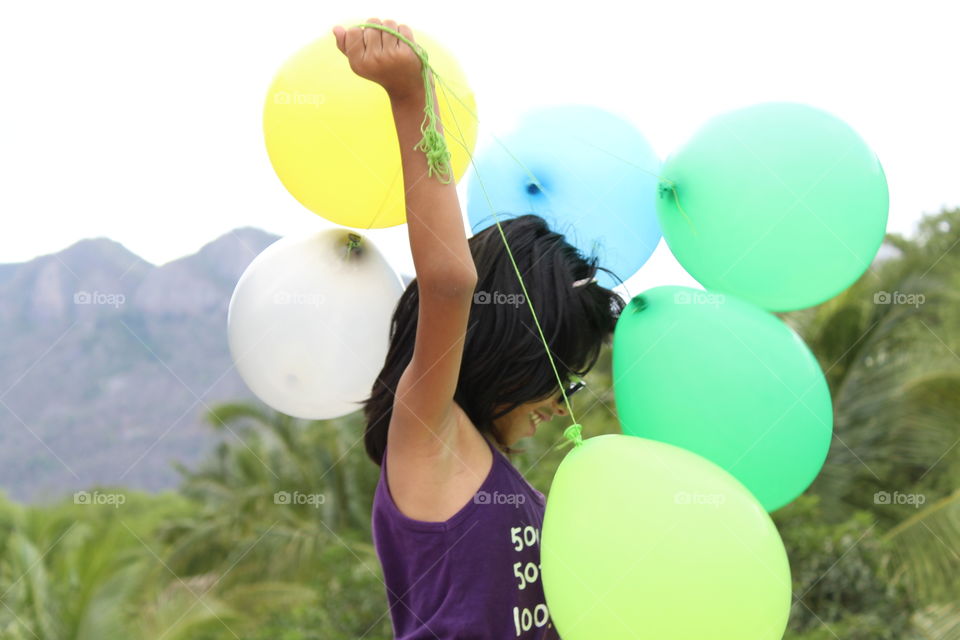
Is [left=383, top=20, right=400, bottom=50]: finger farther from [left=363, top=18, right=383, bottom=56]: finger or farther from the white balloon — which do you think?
the white balloon

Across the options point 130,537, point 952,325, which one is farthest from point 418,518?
point 952,325

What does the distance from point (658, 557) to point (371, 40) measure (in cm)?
75

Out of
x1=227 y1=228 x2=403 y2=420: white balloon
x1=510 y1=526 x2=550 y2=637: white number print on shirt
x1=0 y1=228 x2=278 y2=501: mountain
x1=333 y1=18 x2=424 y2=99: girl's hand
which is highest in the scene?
x1=333 y1=18 x2=424 y2=99: girl's hand

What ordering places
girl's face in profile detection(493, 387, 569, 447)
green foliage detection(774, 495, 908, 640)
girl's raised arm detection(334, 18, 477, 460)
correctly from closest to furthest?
girl's raised arm detection(334, 18, 477, 460), girl's face in profile detection(493, 387, 569, 447), green foliage detection(774, 495, 908, 640)

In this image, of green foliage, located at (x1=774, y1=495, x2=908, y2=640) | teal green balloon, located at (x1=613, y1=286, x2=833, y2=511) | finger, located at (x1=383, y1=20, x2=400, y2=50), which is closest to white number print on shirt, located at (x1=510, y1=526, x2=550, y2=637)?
teal green balloon, located at (x1=613, y1=286, x2=833, y2=511)

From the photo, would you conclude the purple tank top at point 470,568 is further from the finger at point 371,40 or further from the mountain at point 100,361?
the mountain at point 100,361

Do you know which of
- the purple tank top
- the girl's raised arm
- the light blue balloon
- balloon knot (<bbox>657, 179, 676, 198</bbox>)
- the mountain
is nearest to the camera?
the girl's raised arm

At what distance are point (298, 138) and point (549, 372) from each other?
570mm

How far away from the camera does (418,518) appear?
1.35 meters

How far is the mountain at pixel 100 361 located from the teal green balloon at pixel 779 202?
24.4 metres

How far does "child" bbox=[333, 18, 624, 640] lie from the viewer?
118 cm

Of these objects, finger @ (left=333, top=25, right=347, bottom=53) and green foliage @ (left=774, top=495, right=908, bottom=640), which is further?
green foliage @ (left=774, top=495, right=908, bottom=640)

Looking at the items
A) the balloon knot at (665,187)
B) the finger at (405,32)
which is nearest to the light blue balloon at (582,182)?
the balloon knot at (665,187)

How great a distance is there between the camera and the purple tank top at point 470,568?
132cm
